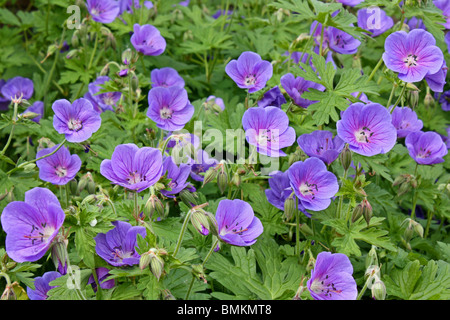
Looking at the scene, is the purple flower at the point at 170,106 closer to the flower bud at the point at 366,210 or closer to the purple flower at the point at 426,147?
the flower bud at the point at 366,210

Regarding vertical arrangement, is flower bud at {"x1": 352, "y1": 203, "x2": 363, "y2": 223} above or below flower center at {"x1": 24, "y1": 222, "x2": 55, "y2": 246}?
below

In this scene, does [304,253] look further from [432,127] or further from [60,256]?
Result: [432,127]

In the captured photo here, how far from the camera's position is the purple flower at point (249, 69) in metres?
2.28

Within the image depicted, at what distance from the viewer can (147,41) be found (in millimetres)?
2717

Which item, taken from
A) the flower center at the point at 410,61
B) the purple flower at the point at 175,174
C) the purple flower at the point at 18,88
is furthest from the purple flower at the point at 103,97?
the flower center at the point at 410,61

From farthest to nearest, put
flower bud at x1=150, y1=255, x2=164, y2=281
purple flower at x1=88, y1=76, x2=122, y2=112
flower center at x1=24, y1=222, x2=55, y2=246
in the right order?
purple flower at x1=88, y1=76, x2=122, y2=112 → flower center at x1=24, y1=222, x2=55, y2=246 → flower bud at x1=150, y1=255, x2=164, y2=281

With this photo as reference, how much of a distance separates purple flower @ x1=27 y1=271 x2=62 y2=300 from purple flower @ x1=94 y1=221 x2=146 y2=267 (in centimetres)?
21

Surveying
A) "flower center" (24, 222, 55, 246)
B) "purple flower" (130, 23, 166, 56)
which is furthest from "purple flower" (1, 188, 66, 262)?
"purple flower" (130, 23, 166, 56)

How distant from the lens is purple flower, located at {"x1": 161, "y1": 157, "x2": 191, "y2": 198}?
1.91 m

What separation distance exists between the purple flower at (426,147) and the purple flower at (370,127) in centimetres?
46

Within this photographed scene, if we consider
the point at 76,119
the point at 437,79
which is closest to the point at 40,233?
the point at 76,119

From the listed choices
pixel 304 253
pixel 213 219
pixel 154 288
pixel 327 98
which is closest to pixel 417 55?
pixel 327 98

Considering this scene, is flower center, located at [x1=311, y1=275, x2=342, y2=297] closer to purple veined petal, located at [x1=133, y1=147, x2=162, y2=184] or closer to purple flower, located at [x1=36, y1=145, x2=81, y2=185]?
purple veined petal, located at [x1=133, y1=147, x2=162, y2=184]

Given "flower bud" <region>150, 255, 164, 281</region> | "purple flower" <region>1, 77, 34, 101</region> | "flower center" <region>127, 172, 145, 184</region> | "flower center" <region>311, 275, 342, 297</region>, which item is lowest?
"purple flower" <region>1, 77, 34, 101</region>
